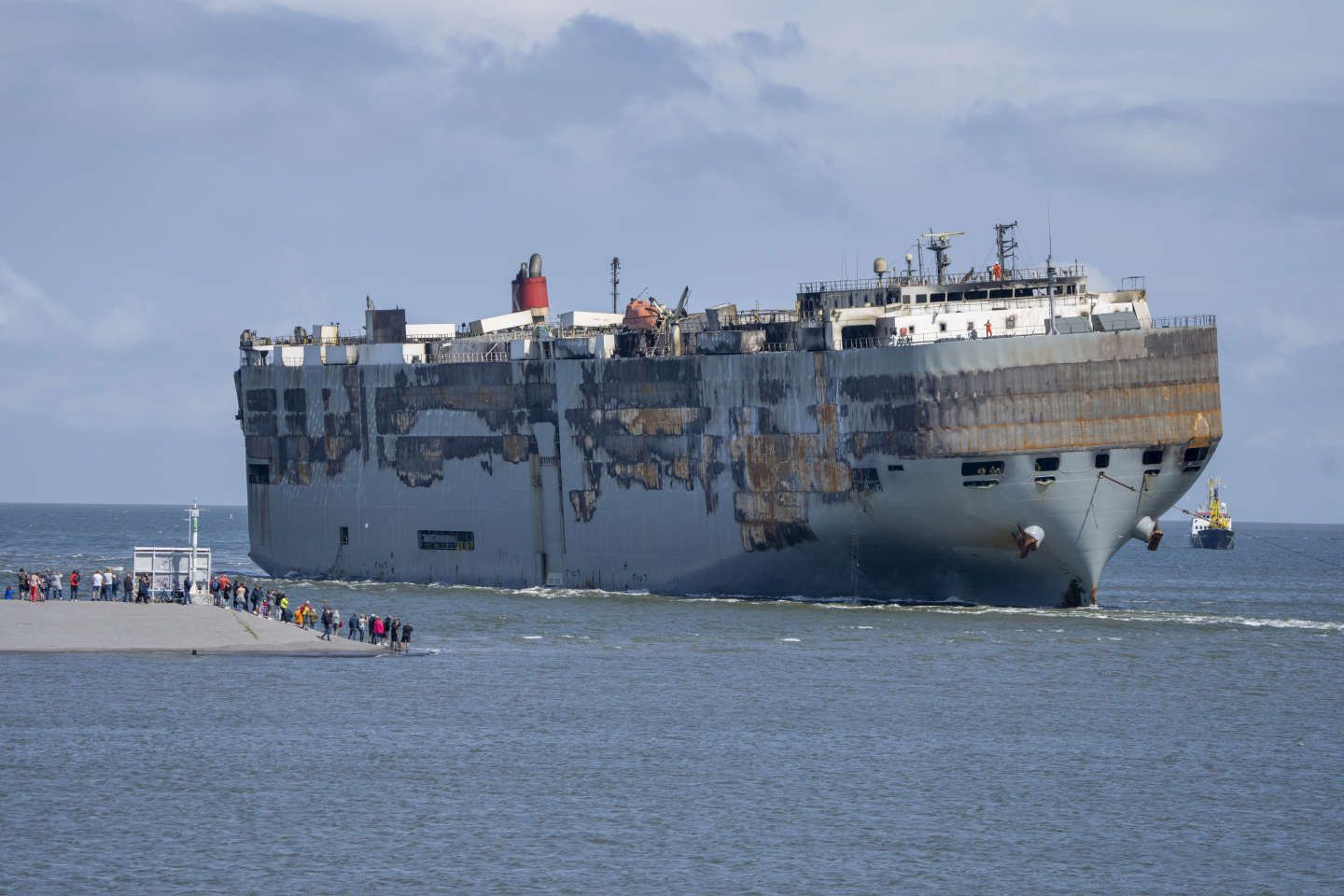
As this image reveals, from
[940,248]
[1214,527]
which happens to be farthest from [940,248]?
[1214,527]

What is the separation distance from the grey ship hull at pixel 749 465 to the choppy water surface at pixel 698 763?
14.9 ft

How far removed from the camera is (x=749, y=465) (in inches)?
3044

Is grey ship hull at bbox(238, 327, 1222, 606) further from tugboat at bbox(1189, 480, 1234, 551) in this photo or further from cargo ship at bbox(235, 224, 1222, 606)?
tugboat at bbox(1189, 480, 1234, 551)

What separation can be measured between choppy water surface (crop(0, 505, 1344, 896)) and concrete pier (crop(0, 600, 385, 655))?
209 centimetres

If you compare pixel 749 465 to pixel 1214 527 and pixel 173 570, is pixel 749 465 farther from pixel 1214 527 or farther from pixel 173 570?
pixel 1214 527

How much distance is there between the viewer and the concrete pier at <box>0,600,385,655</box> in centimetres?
6159

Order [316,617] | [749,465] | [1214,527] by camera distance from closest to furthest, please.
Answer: [316,617], [749,465], [1214,527]

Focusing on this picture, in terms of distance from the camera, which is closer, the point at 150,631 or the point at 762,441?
the point at 150,631

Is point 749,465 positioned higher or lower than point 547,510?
higher

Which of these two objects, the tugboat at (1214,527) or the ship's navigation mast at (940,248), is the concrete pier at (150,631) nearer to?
the ship's navigation mast at (940,248)

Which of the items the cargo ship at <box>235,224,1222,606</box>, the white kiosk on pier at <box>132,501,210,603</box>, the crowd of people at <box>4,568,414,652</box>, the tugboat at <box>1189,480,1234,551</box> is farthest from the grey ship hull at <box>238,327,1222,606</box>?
the tugboat at <box>1189,480,1234,551</box>

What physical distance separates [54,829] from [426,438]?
5263cm

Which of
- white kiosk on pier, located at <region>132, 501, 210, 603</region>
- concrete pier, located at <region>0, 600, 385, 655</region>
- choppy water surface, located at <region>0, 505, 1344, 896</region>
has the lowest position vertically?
choppy water surface, located at <region>0, 505, 1344, 896</region>

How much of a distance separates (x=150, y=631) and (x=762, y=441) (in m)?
25.9
